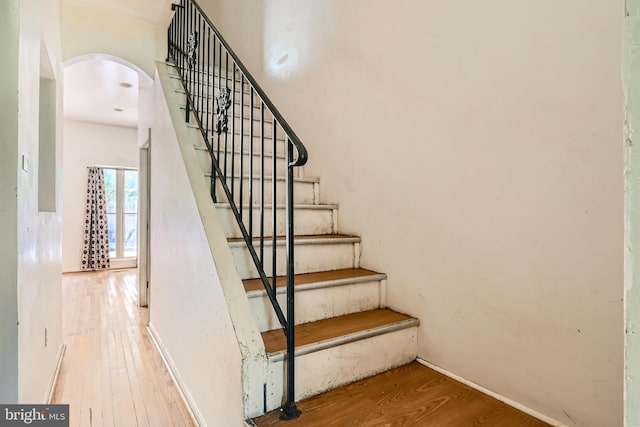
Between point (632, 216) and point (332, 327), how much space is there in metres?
1.36

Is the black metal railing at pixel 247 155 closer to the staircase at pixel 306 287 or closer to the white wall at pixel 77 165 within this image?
the staircase at pixel 306 287

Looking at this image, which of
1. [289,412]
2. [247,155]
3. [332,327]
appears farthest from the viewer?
[247,155]

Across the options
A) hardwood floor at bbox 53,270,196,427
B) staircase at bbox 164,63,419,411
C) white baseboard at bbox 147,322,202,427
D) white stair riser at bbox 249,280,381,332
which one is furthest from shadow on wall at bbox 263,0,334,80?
hardwood floor at bbox 53,270,196,427

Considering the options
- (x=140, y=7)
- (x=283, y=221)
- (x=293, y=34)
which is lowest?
(x=283, y=221)

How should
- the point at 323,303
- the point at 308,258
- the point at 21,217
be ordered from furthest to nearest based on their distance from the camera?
the point at 308,258
the point at 323,303
the point at 21,217

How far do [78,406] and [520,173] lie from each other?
2719 millimetres

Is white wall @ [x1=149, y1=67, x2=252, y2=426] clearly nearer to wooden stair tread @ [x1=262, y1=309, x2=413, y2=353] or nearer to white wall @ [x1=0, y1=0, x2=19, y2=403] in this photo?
wooden stair tread @ [x1=262, y1=309, x2=413, y2=353]

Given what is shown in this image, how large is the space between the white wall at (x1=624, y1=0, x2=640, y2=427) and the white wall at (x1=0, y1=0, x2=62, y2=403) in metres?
1.86

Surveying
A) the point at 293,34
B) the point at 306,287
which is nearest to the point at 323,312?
the point at 306,287

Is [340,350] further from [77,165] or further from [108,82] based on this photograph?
[77,165]

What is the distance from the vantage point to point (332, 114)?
244 centimetres

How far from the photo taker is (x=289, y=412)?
125cm

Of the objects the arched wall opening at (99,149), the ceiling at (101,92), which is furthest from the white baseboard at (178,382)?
the arched wall opening at (99,149)

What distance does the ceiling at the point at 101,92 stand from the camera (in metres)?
4.50
